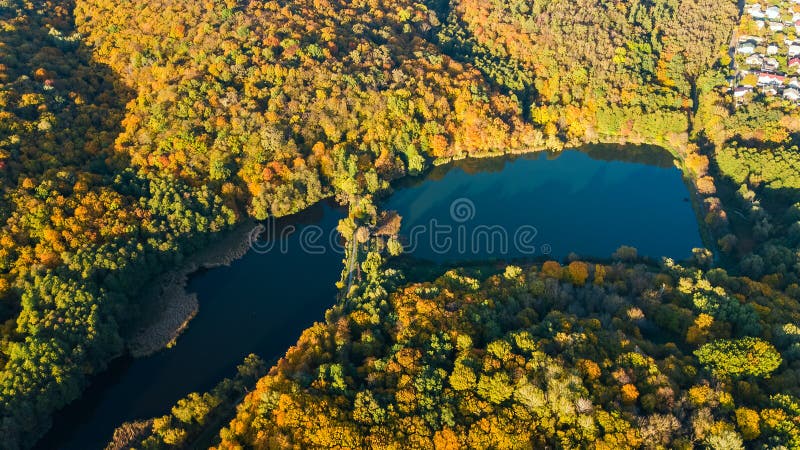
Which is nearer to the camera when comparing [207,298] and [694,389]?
[694,389]

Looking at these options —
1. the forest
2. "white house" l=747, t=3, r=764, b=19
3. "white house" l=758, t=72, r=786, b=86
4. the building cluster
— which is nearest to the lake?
the forest

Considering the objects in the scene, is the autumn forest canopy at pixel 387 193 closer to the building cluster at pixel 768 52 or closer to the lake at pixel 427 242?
the building cluster at pixel 768 52

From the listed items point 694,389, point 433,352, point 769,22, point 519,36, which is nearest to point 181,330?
point 433,352

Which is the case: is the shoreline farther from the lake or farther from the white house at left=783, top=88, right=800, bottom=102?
the white house at left=783, top=88, right=800, bottom=102

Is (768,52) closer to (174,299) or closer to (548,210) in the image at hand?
(548,210)

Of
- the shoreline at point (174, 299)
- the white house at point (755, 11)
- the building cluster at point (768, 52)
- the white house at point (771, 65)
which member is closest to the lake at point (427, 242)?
the shoreline at point (174, 299)

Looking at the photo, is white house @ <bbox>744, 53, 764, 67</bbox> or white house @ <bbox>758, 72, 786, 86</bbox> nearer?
white house @ <bbox>758, 72, 786, 86</bbox>

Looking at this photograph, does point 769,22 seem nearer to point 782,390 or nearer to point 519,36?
point 519,36
